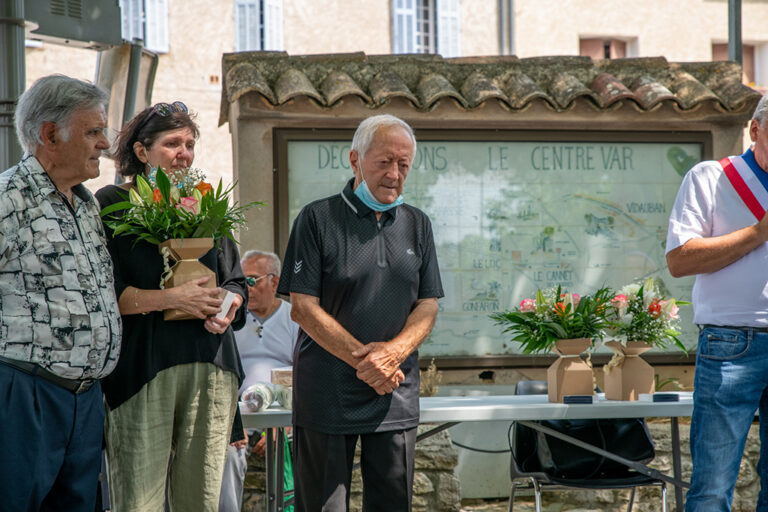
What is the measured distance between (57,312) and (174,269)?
504 millimetres

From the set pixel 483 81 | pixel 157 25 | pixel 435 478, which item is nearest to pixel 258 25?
pixel 157 25

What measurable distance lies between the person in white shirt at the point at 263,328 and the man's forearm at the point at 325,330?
1.71 metres

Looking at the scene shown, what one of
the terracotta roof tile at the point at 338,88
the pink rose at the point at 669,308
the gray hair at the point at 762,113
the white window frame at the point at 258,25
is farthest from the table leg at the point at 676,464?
the white window frame at the point at 258,25

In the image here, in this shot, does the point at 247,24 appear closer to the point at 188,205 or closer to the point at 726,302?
the point at 188,205

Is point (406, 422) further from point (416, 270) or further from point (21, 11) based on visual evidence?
point (21, 11)

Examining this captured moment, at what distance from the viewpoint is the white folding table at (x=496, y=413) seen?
425cm

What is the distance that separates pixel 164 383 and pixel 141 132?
0.93 metres

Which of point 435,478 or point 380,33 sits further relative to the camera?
point 380,33

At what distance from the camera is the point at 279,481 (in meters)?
4.50

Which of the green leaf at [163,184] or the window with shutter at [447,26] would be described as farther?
the window with shutter at [447,26]

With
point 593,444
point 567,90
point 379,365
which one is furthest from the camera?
point 567,90

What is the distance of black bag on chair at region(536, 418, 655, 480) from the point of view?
490cm

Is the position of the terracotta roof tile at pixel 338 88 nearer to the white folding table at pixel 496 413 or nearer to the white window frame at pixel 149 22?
the white folding table at pixel 496 413

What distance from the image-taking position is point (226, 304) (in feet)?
10.8
